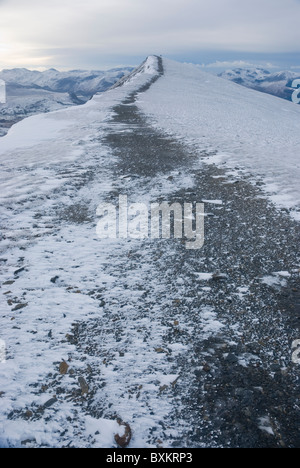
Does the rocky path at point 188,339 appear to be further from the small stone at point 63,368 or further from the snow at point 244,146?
the snow at point 244,146

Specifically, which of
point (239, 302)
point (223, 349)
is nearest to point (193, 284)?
point (239, 302)

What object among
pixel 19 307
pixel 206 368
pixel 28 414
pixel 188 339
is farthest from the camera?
pixel 19 307

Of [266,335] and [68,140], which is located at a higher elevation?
[68,140]

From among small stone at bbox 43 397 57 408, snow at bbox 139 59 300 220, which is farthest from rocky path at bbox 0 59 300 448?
snow at bbox 139 59 300 220

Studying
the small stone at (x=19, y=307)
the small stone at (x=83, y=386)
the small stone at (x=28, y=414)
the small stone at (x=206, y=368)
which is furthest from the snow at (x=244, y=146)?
the small stone at (x=28, y=414)

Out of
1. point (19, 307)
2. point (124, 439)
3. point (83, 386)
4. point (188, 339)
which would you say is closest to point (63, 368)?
point (83, 386)

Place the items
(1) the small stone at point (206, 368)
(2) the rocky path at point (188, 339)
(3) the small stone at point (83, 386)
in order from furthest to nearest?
(1) the small stone at point (206, 368) < (3) the small stone at point (83, 386) < (2) the rocky path at point (188, 339)

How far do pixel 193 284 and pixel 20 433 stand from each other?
2.84m

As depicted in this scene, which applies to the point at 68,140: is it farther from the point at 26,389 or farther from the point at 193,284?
the point at 26,389

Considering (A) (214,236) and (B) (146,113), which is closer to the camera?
(A) (214,236)

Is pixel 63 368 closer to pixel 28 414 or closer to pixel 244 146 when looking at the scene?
pixel 28 414

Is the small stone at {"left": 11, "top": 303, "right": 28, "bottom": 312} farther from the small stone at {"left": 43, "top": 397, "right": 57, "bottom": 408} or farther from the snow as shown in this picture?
the snow

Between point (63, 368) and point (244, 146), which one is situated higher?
point (244, 146)
